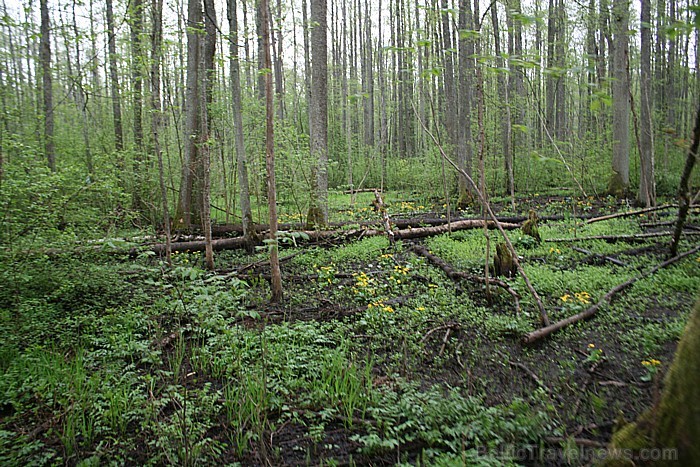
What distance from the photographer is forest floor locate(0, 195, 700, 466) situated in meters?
2.61

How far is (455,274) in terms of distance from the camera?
5.88 meters

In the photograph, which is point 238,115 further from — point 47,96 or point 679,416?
point 47,96

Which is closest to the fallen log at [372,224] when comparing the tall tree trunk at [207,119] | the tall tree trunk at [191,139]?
A: the tall tree trunk at [191,139]

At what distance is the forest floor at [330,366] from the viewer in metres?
2.61

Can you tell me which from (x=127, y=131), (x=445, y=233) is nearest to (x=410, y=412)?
(x=445, y=233)

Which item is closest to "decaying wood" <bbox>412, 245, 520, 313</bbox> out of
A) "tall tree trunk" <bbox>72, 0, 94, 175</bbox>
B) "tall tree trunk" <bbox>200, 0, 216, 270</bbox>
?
"tall tree trunk" <bbox>200, 0, 216, 270</bbox>

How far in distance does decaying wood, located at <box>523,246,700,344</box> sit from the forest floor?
0.07 metres

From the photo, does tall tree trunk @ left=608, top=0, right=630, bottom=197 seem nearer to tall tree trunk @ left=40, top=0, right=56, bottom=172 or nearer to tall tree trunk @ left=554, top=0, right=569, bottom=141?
tall tree trunk @ left=554, top=0, right=569, bottom=141

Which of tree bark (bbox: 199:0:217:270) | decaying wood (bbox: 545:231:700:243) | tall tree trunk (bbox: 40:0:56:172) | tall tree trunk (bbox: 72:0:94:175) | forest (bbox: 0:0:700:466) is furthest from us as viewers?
tall tree trunk (bbox: 40:0:56:172)

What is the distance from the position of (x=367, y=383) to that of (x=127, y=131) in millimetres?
14410

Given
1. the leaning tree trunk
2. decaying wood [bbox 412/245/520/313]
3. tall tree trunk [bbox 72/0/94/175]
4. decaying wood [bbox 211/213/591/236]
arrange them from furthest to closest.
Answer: decaying wood [bbox 211/213/591/236], decaying wood [bbox 412/245/520/313], tall tree trunk [bbox 72/0/94/175], the leaning tree trunk

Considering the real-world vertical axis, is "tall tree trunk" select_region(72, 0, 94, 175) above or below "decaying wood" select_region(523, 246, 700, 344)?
above

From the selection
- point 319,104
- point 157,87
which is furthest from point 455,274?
point 157,87

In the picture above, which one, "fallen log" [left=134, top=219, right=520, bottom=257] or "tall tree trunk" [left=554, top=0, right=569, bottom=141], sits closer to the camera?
"fallen log" [left=134, top=219, right=520, bottom=257]
